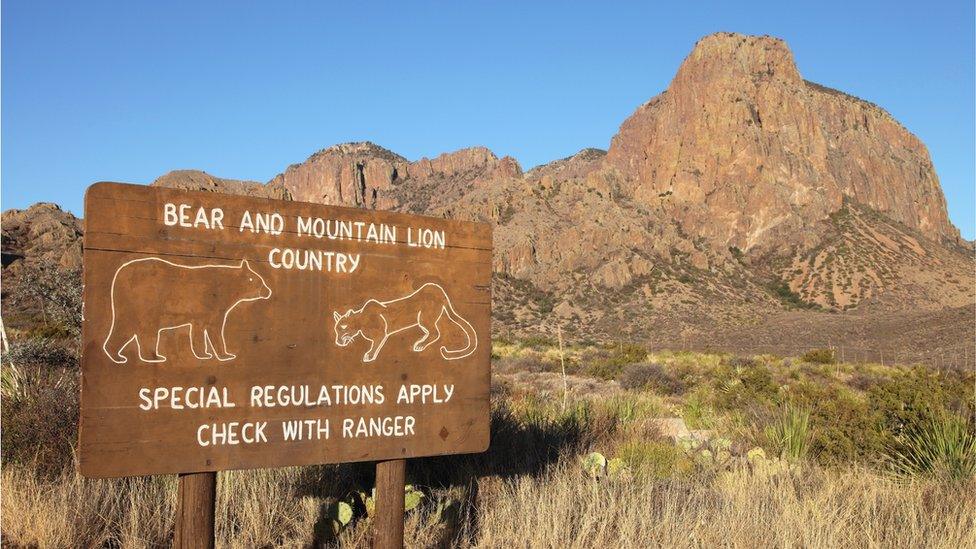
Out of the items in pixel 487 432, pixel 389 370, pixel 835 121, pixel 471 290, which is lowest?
pixel 487 432

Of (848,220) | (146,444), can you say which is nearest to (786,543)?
(146,444)

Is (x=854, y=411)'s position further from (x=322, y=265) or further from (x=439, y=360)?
(x=322, y=265)

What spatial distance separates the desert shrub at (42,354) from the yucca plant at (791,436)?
1039cm

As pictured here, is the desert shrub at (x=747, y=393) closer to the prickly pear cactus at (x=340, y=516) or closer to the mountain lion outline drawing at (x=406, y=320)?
the prickly pear cactus at (x=340, y=516)

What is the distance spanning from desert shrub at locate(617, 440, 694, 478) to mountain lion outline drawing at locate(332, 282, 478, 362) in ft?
9.74

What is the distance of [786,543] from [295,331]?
10.4ft

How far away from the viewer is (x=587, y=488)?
571 cm

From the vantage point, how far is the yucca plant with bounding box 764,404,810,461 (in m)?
7.88

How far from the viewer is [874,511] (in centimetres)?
521

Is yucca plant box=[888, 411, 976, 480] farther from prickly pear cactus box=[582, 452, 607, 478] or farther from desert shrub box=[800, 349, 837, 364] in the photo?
desert shrub box=[800, 349, 837, 364]

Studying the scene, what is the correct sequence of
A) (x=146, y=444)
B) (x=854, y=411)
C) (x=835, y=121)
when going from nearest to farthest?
(x=146, y=444)
(x=854, y=411)
(x=835, y=121)

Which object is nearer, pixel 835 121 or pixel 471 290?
pixel 471 290

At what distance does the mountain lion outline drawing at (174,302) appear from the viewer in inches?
135

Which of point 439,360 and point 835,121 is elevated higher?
point 835,121
